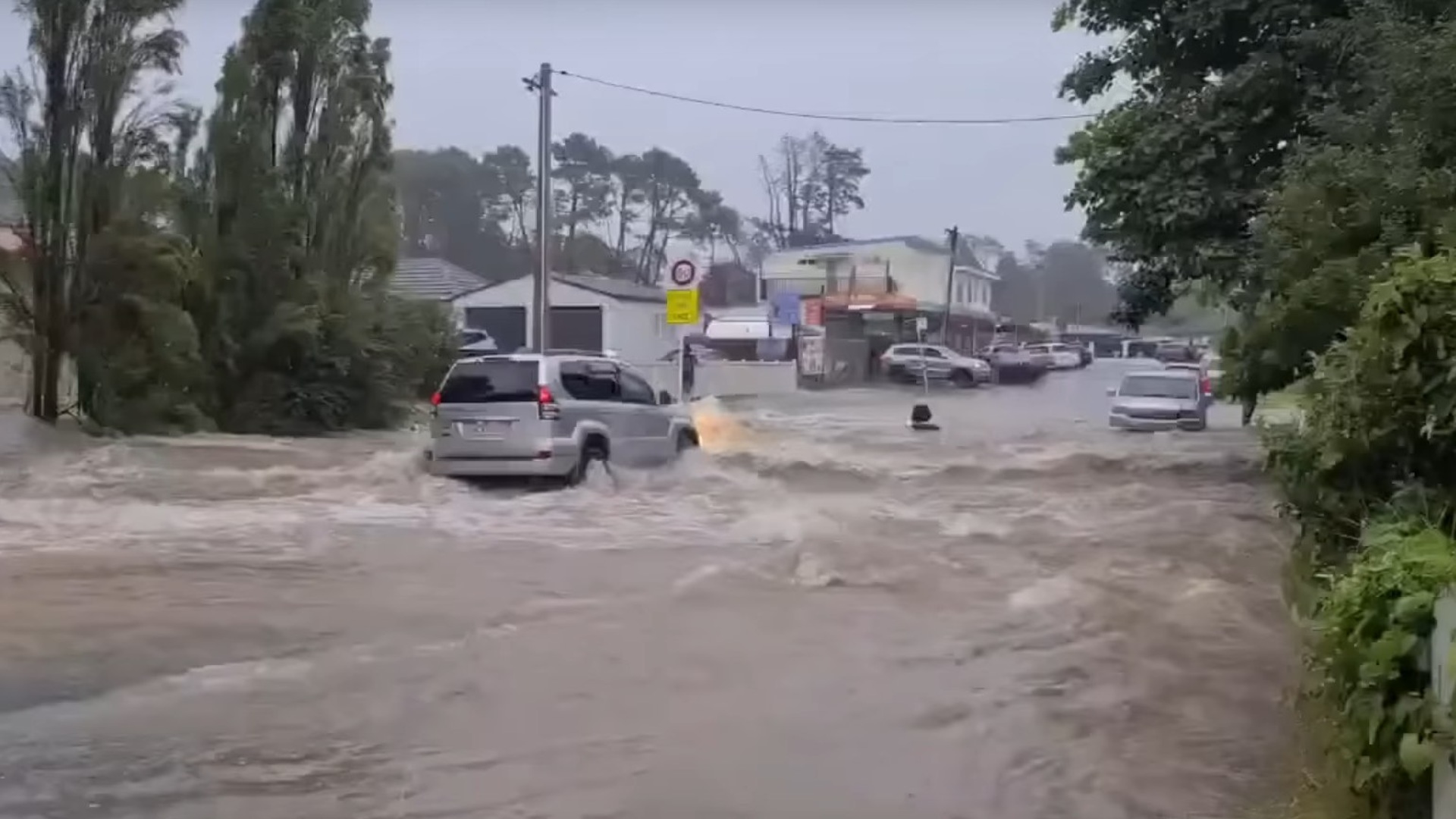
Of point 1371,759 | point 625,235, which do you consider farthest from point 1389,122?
point 625,235

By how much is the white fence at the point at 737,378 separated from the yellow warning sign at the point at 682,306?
11.7 metres

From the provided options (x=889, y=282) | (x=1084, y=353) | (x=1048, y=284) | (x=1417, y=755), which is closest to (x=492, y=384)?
(x=1417, y=755)

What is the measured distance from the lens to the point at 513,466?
16062mm

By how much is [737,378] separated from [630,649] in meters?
31.5

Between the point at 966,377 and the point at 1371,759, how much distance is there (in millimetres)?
40297

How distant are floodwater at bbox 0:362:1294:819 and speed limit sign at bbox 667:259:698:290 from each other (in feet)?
24.8

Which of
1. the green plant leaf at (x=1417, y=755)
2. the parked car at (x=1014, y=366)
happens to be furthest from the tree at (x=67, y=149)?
the parked car at (x=1014, y=366)

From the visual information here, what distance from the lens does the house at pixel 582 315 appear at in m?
45.6

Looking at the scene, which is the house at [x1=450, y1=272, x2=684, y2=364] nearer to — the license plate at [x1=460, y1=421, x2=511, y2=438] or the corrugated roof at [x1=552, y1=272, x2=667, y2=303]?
the corrugated roof at [x1=552, y1=272, x2=667, y2=303]

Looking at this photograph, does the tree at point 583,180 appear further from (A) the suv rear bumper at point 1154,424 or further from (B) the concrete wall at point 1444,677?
(B) the concrete wall at point 1444,677

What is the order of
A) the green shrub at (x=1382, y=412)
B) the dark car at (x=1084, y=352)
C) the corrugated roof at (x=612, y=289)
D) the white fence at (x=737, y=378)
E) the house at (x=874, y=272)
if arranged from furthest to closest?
the house at (x=874, y=272), the dark car at (x=1084, y=352), the corrugated roof at (x=612, y=289), the white fence at (x=737, y=378), the green shrub at (x=1382, y=412)

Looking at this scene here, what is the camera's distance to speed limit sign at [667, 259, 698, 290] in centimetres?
2505

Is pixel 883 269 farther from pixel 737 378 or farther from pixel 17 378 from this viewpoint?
pixel 17 378

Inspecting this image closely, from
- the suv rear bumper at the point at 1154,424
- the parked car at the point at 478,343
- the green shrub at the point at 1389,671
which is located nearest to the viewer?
the green shrub at the point at 1389,671
